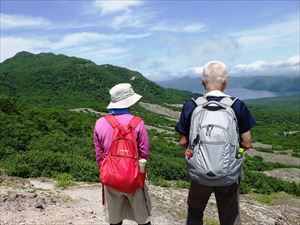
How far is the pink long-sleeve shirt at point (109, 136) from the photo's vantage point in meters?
5.69

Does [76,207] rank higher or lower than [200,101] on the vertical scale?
lower

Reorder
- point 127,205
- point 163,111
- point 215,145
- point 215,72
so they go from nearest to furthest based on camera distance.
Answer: point 215,145, point 215,72, point 127,205, point 163,111

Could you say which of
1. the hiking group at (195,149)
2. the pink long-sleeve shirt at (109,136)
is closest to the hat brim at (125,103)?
the hiking group at (195,149)

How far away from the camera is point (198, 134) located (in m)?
5.22

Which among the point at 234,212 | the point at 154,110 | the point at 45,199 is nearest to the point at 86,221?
the point at 45,199

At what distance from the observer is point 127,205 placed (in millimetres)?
6055

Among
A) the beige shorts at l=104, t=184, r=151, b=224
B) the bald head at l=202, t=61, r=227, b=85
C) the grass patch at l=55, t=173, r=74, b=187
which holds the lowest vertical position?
the grass patch at l=55, t=173, r=74, b=187

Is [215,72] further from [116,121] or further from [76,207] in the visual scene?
[76,207]

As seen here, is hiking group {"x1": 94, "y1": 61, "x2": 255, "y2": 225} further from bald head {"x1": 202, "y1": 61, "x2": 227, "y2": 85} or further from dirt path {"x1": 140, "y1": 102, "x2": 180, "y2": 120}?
dirt path {"x1": 140, "y1": 102, "x2": 180, "y2": 120}

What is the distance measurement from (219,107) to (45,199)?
6479mm

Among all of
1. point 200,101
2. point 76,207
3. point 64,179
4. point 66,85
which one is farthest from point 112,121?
point 66,85

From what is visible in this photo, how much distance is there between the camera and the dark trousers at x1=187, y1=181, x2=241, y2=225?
5.46 m

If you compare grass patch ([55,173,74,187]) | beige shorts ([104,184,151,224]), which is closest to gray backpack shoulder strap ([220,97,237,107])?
beige shorts ([104,184,151,224])

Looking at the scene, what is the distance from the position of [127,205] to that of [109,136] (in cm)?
109
